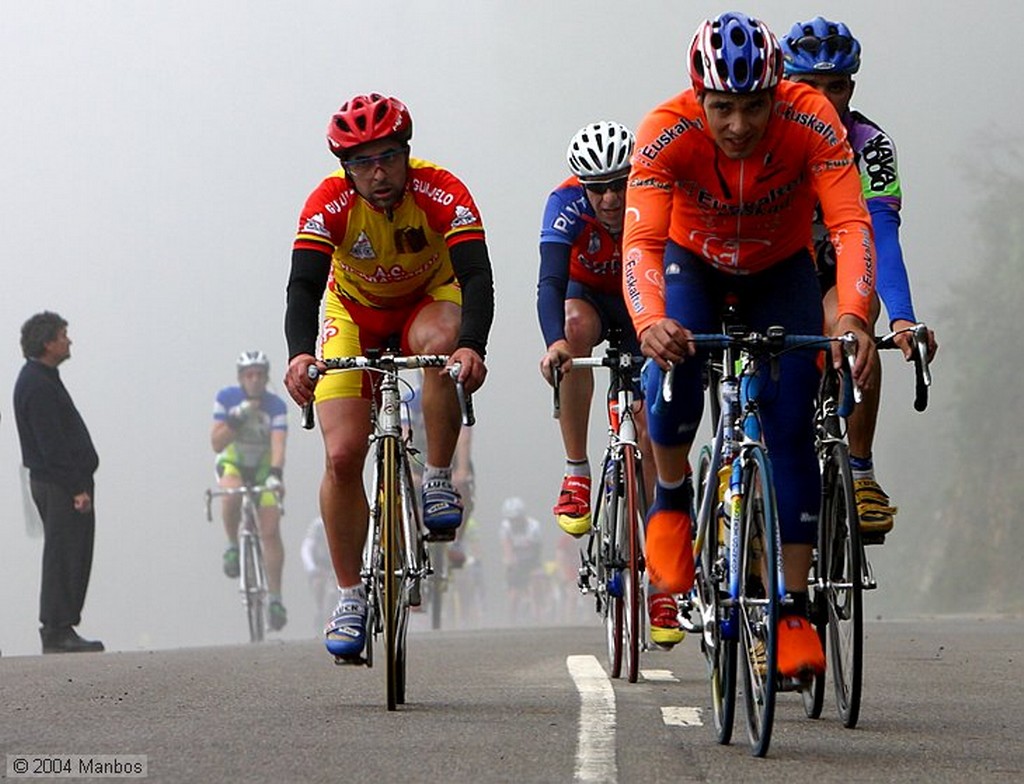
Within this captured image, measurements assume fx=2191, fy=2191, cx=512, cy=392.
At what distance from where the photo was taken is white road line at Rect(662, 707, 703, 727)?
7438 mm

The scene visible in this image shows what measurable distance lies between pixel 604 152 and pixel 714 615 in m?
3.68

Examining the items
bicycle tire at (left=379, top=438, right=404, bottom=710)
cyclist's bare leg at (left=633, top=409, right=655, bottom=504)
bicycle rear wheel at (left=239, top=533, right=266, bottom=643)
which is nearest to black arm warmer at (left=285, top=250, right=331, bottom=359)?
bicycle tire at (left=379, top=438, right=404, bottom=710)

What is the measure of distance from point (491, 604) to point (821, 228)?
224 ft

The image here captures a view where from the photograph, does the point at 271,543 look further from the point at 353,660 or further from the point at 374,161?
the point at 374,161

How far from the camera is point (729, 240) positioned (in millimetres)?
7680

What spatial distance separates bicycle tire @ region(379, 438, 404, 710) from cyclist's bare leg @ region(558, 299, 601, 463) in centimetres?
216

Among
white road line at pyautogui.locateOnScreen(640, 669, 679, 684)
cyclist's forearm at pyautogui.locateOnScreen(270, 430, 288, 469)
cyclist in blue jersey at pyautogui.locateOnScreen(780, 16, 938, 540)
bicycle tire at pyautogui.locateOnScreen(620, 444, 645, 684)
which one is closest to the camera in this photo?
cyclist in blue jersey at pyautogui.locateOnScreen(780, 16, 938, 540)

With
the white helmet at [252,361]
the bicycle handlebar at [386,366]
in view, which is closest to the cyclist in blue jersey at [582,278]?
the bicycle handlebar at [386,366]

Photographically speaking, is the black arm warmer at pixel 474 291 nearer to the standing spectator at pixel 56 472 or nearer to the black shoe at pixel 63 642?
the standing spectator at pixel 56 472

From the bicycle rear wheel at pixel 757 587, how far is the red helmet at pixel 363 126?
8.08ft

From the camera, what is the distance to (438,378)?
29.8 ft

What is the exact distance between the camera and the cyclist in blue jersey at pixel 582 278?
33.3 ft

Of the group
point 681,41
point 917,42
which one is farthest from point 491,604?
point 681,41

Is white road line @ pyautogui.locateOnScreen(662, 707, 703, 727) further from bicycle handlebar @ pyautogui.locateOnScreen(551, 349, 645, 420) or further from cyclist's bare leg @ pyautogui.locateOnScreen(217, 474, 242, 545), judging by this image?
cyclist's bare leg @ pyautogui.locateOnScreen(217, 474, 242, 545)
